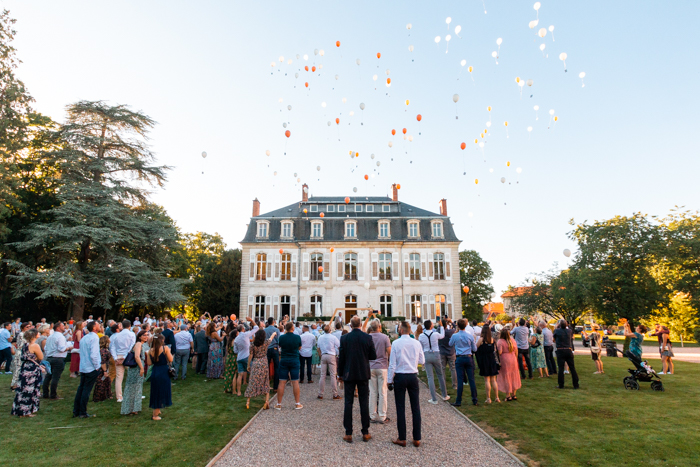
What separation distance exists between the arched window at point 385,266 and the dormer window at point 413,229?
2.59m

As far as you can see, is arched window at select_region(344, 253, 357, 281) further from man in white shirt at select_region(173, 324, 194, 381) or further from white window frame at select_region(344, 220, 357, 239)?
man in white shirt at select_region(173, 324, 194, 381)

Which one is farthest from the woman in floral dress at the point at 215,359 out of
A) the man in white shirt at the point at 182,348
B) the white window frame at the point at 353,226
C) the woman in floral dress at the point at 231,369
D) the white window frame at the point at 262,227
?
the white window frame at the point at 353,226

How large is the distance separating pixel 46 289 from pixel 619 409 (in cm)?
2317

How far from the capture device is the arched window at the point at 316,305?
99.0 feet

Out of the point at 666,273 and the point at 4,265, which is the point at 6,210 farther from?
the point at 666,273

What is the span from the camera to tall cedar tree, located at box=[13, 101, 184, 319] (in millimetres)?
19953

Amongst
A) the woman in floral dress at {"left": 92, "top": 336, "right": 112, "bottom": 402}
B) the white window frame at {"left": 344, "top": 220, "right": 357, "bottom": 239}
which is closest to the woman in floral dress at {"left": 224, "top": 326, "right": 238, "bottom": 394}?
the woman in floral dress at {"left": 92, "top": 336, "right": 112, "bottom": 402}

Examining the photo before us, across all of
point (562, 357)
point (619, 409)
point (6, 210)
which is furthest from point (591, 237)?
point (6, 210)

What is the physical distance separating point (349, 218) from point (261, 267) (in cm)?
823

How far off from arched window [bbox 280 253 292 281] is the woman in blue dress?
24034 millimetres

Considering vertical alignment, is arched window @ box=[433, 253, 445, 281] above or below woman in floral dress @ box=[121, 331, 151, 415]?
above

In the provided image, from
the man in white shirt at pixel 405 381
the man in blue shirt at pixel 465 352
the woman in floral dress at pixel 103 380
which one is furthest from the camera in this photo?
the woman in floral dress at pixel 103 380

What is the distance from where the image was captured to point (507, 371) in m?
8.09

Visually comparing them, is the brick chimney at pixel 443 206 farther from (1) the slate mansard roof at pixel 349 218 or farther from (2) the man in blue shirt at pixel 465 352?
(2) the man in blue shirt at pixel 465 352
